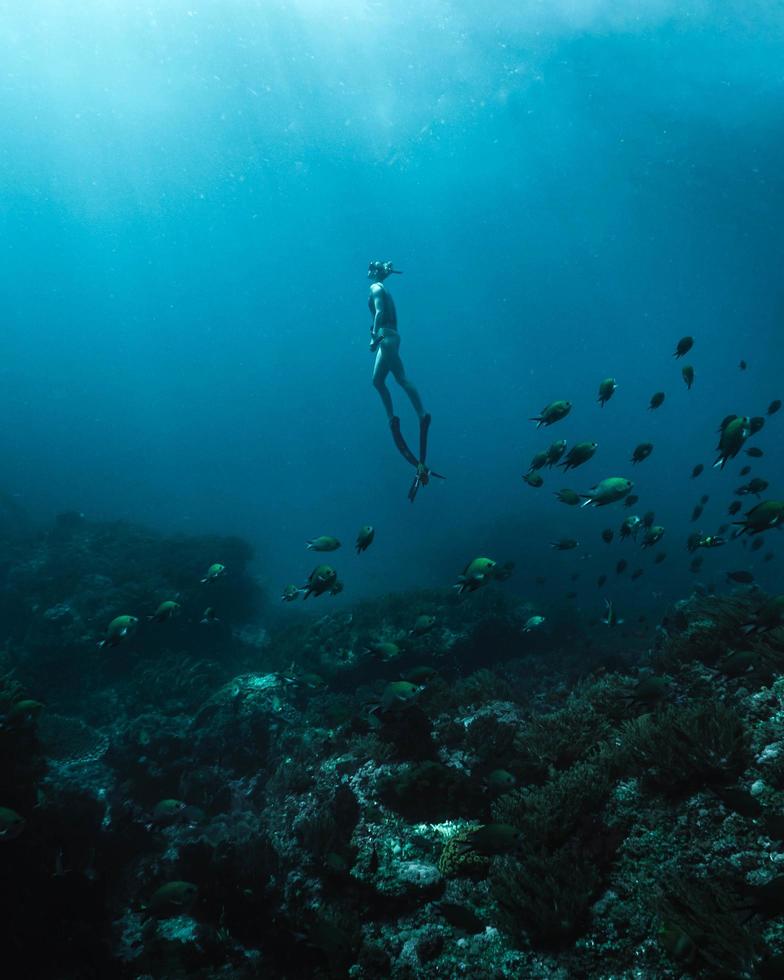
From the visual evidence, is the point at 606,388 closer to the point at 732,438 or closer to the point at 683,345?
the point at 683,345

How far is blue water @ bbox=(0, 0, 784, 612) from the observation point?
3228 centimetres

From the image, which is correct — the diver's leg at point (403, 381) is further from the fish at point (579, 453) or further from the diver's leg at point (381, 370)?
the fish at point (579, 453)

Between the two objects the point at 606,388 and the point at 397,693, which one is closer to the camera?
the point at 397,693

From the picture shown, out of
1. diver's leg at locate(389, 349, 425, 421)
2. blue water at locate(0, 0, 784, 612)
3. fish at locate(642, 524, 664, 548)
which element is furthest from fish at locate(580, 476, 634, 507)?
blue water at locate(0, 0, 784, 612)

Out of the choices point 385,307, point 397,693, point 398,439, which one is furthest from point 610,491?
point 385,307

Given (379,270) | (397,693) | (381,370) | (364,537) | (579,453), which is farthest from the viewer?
(379,270)

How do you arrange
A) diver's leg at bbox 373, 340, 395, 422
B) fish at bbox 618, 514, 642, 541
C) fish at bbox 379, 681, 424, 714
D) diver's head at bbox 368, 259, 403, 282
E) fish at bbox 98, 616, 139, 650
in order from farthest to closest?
diver's head at bbox 368, 259, 403, 282, diver's leg at bbox 373, 340, 395, 422, fish at bbox 618, 514, 642, 541, fish at bbox 98, 616, 139, 650, fish at bbox 379, 681, 424, 714

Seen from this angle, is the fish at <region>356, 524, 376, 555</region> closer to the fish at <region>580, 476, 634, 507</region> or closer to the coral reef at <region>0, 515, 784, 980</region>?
the coral reef at <region>0, 515, 784, 980</region>

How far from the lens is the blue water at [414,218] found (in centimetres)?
3228

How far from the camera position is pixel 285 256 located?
94.9 m

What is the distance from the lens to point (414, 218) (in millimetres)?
69625

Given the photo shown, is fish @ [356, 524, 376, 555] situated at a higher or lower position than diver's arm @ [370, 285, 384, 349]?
lower

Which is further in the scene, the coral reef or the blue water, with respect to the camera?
the blue water

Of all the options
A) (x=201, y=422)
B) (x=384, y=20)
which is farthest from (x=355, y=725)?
(x=201, y=422)
